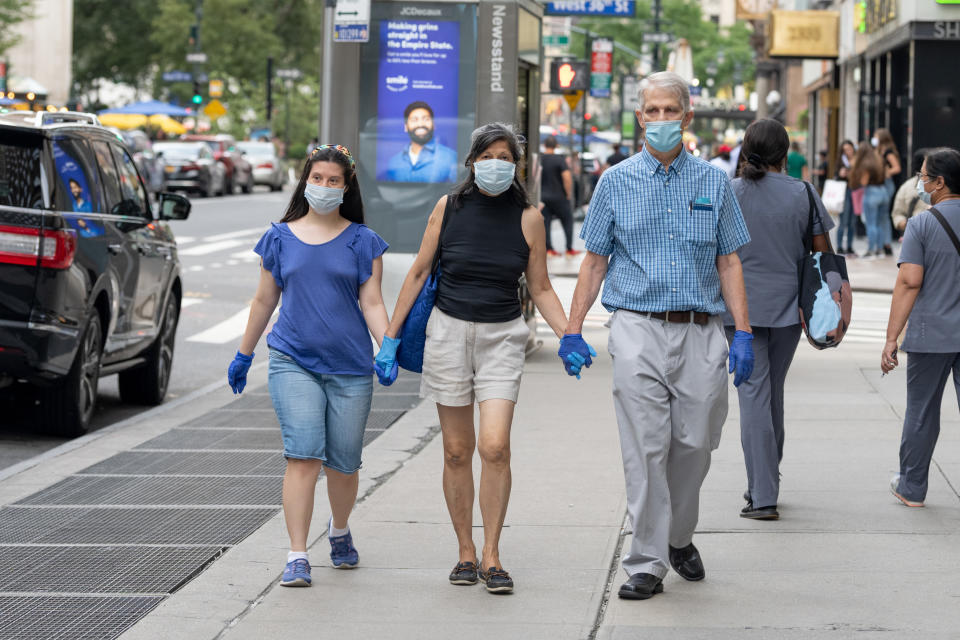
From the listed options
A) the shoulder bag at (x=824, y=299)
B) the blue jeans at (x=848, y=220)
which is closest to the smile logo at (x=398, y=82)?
the shoulder bag at (x=824, y=299)

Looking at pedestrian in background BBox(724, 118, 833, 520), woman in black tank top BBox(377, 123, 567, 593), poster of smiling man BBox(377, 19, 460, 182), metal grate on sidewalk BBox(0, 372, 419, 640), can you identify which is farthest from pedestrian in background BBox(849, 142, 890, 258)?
woman in black tank top BBox(377, 123, 567, 593)

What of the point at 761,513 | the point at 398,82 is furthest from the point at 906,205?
the point at 761,513

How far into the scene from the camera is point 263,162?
177ft

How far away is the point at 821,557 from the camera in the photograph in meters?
6.51

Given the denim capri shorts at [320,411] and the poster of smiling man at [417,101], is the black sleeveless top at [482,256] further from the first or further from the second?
the poster of smiling man at [417,101]

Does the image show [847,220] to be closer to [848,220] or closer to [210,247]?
[848,220]

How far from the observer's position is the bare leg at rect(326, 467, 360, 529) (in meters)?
6.25

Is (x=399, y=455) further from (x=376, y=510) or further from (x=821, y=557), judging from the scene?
(x=821, y=557)

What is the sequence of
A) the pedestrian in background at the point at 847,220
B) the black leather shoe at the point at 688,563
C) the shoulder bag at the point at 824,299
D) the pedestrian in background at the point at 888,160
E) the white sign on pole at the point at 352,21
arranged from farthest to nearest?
the pedestrian in background at the point at 847,220, the pedestrian in background at the point at 888,160, the white sign on pole at the point at 352,21, the shoulder bag at the point at 824,299, the black leather shoe at the point at 688,563

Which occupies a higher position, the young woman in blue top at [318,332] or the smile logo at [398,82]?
the smile logo at [398,82]

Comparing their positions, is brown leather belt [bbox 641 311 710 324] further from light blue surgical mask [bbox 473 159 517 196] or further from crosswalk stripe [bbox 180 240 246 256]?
crosswalk stripe [bbox 180 240 246 256]

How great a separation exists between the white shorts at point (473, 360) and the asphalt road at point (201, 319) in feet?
12.9

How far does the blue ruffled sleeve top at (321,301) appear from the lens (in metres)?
6.09

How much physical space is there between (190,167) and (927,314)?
38783mm
